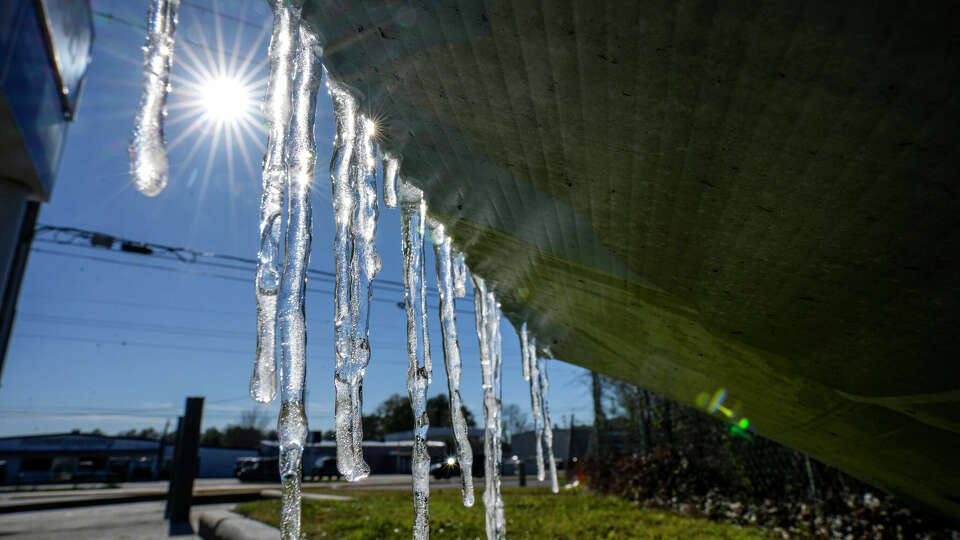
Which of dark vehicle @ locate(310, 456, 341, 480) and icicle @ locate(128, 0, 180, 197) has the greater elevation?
icicle @ locate(128, 0, 180, 197)

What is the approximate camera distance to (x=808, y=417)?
1.75 m

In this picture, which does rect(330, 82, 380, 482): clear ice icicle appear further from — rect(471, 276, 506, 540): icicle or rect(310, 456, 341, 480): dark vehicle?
rect(310, 456, 341, 480): dark vehicle

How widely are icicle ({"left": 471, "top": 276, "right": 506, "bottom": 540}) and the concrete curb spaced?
1983 mm

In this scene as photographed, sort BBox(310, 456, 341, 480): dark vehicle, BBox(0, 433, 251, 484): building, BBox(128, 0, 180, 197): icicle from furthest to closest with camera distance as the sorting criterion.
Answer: BBox(0, 433, 251, 484): building
BBox(310, 456, 341, 480): dark vehicle
BBox(128, 0, 180, 197): icicle

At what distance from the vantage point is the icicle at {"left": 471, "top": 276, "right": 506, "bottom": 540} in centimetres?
222

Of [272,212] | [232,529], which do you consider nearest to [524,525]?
[232,529]

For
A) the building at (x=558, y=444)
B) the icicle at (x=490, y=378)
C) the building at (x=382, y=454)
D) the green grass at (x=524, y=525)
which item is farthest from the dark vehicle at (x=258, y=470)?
the icicle at (x=490, y=378)

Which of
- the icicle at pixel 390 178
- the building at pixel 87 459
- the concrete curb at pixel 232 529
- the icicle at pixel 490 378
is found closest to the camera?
the icicle at pixel 390 178

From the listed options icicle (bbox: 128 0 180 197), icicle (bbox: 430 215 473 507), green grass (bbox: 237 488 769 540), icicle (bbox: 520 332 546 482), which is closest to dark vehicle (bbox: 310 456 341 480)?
green grass (bbox: 237 488 769 540)

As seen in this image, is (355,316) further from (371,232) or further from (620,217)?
(620,217)

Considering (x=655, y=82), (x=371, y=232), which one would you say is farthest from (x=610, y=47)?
(x=371, y=232)

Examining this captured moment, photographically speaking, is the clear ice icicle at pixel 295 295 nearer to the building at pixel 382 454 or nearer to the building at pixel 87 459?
the building at pixel 382 454

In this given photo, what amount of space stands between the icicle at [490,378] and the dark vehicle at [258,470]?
89.4ft

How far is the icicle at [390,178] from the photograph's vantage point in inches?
47.0
